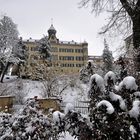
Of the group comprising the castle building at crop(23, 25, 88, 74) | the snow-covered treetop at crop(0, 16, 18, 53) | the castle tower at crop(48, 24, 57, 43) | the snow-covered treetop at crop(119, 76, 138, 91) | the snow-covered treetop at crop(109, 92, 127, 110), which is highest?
the castle tower at crop(48, 24, 57, 43)

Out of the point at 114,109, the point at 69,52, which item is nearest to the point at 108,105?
the point at 114,109

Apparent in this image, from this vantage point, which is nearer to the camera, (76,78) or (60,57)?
(76,78)

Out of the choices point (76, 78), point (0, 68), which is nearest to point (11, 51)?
point (0, 68)

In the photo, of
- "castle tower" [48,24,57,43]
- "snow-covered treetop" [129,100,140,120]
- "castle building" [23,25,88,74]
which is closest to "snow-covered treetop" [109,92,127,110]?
"snow-covered treetop" [129,100,140,120]

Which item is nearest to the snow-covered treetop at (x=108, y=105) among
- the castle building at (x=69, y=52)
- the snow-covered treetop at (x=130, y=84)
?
the snow-covered treetop at (x=130, y=84)

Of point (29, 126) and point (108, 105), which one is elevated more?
point (108, 105)

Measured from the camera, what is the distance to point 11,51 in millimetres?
49281

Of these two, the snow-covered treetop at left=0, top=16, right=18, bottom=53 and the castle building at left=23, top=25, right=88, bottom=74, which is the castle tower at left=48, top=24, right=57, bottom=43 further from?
the snow-covered treetop at left=0, top=16, right=18, bottom=53

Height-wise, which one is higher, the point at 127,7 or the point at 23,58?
the point at 23,58

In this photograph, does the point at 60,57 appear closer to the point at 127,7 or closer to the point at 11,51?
the point at 11,51

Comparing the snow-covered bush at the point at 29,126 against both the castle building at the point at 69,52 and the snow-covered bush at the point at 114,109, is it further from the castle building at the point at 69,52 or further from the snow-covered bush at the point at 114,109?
the castle building at the point at 69,52

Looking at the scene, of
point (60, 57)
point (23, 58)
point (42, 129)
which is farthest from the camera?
point (60, 57)

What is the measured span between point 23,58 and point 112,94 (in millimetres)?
48789

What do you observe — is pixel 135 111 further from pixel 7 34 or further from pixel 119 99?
pixel 7 34
